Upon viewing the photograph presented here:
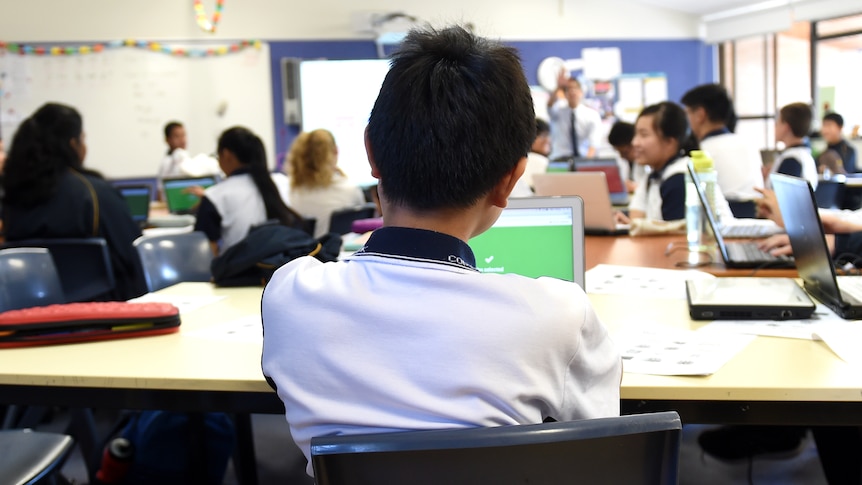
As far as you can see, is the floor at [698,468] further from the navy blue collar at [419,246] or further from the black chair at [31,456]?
the navy blue collar at [419,246]

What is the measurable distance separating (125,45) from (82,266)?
5348 millimetres

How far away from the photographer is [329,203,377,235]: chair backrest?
3951 millimetres

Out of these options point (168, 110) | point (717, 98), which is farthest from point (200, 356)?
point (168, 110)

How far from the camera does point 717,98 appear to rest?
4.17 metres

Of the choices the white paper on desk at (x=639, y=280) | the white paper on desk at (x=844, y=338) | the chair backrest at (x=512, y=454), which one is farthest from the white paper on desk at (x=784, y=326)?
the chair backrest at (x=512, y=454)

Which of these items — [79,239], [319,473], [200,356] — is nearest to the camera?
[319,473]

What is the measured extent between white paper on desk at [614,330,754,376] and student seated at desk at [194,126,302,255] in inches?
88.6

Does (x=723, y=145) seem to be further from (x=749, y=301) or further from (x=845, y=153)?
(x=845, y=153)

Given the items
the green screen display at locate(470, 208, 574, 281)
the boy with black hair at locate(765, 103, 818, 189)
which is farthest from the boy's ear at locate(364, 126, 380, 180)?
the boy with black hair at locate(765, 103, 818, 189)

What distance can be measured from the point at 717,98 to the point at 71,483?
3322mm

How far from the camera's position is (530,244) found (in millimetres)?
1945

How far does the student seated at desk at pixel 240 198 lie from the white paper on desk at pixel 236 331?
166 centimetres

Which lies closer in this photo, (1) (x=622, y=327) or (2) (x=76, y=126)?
(1) (x=622, y=327)

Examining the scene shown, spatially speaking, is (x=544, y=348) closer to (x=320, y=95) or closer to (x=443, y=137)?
(x=443, y=137)
